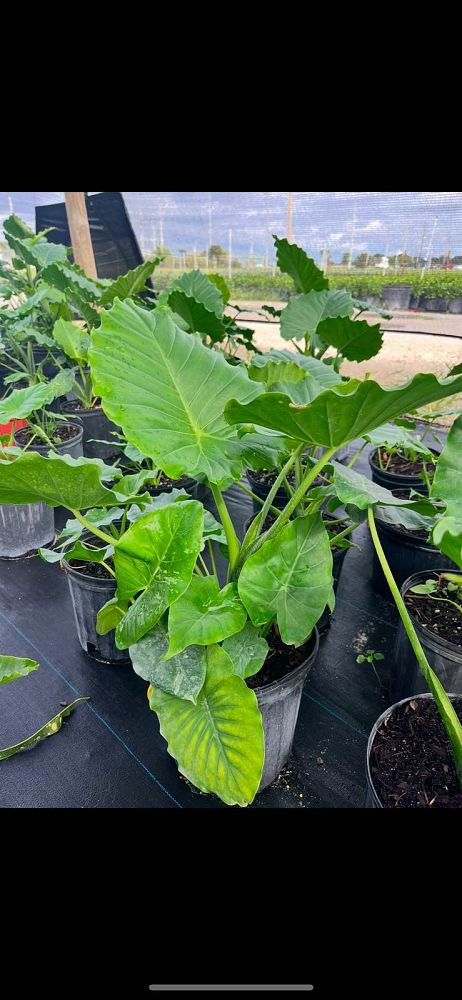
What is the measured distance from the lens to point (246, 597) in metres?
0.85

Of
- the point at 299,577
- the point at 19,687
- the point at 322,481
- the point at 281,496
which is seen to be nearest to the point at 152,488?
the point at 281,496

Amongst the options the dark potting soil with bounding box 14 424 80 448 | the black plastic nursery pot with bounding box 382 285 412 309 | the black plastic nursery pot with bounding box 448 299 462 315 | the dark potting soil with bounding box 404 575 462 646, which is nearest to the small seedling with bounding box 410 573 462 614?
the dark potting soil with bounding box 404 575 462 646

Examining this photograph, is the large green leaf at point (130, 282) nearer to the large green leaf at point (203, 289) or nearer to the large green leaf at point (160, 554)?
the large green leaf at point (203, 289)

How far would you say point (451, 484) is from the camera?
669 millimetres

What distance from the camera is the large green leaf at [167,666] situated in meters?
0.82

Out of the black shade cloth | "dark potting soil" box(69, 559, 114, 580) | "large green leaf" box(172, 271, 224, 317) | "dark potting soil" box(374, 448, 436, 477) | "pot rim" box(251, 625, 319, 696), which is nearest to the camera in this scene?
"pot rim" box(251, 625, 319, 696)

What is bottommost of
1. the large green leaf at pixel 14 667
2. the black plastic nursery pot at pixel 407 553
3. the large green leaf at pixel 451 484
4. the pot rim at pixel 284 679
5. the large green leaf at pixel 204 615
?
the black plastic nursery pot at pixel 407 553

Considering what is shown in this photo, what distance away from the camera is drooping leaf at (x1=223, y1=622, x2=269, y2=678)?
2.83 feet

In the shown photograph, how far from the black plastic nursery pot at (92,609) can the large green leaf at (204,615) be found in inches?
16.5

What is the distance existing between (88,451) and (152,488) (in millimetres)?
896

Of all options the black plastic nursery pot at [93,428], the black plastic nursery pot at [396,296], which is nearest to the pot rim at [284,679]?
the black plastic nursery pot at [93,428]

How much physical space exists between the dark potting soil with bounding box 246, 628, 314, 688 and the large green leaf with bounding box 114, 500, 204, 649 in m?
0.28

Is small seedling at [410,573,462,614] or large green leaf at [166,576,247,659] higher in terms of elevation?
large green leaf at [166,576,247,659]

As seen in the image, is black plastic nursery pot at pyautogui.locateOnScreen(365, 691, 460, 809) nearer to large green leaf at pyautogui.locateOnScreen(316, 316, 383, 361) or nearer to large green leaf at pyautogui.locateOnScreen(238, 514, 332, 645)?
large green leaf at pyautogui.locateOnScreen(238, 514, 332, 645)
